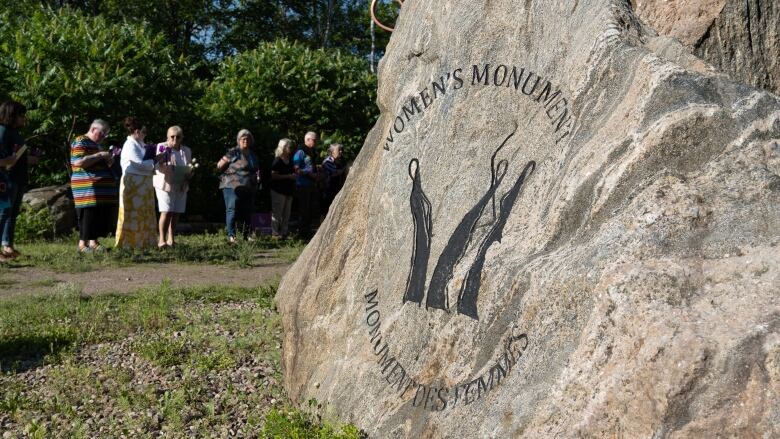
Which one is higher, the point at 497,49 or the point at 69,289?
the point at 497,49

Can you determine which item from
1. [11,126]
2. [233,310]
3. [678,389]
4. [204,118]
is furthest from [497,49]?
[204,118]

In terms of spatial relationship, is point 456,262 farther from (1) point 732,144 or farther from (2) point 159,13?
(2) point 159,13

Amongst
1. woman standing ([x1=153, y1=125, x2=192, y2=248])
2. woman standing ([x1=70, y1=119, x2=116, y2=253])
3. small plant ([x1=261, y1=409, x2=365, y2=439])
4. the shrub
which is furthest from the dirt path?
the shrub

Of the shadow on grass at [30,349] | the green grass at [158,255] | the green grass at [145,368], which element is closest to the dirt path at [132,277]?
the green grass at [158,255]

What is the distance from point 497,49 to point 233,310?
382 centimetres

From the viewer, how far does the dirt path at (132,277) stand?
26.0 feet

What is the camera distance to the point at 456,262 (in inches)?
147

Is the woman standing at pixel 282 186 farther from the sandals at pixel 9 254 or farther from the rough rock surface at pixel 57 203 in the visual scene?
the sandals at pixel 9 254

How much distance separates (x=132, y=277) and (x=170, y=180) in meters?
2.08

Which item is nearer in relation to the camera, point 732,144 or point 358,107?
point 732,144

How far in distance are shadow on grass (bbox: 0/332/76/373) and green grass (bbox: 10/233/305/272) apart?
2934 mm

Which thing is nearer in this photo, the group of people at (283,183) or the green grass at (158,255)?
the green grass at (158,255)

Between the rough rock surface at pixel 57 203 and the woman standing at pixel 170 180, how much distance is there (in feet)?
8.71

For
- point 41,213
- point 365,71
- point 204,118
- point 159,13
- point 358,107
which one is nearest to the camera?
point 41,213
